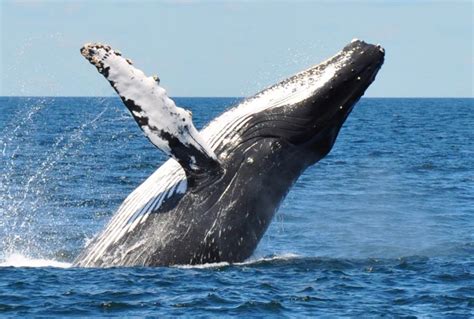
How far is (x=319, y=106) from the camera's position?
1366 cm

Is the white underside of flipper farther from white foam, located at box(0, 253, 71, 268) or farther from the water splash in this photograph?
the water splash

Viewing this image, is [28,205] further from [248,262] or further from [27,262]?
[248,262]

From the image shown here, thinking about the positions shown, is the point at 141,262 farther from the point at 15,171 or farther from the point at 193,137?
the point at 15,171

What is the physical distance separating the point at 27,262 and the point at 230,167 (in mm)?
3968

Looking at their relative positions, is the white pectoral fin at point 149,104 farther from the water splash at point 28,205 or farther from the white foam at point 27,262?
the white foam at point 27,262

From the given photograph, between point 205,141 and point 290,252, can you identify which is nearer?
point 205,141

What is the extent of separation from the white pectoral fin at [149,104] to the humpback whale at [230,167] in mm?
14

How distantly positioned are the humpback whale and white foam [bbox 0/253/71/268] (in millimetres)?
1195

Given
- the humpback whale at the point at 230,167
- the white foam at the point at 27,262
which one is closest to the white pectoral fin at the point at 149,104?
the humpback whale at the point at 230,167

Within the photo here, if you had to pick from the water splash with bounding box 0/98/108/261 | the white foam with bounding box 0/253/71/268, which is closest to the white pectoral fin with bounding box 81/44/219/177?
the water splash with bounding box 0/98/108/261

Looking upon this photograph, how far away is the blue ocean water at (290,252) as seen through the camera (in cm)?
1231

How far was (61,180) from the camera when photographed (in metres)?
30.3

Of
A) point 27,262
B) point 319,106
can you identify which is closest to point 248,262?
point 319,106

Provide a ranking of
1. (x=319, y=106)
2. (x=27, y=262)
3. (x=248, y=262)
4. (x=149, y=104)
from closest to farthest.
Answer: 1. (x=149, y=104)
2. (x=319, y=106)
3. (x=248, y=262)
4. (x=27, y=262)
